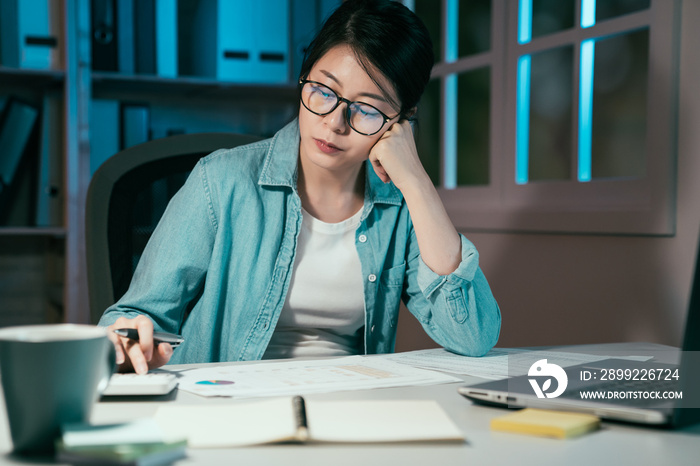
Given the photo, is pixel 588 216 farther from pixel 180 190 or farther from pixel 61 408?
pixel 61 408

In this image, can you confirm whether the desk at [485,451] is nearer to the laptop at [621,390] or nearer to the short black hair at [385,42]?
the laptop at [621,390]

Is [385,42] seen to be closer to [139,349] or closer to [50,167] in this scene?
[139,349]

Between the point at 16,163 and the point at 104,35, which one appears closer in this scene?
the point at 16,163

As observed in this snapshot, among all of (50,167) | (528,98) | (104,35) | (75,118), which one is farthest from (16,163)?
(528,98)

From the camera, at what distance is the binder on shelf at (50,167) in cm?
243

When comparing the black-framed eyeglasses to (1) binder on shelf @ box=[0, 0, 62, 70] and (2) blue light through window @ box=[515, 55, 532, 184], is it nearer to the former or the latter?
(2) blue light through window @ box=[515, 55, 532, 184]

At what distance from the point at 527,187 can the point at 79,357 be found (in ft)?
5.17

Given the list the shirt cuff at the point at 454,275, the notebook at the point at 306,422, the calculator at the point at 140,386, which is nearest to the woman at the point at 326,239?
the shirt cuff at the point at 454,275

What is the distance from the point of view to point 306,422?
24.8 inches

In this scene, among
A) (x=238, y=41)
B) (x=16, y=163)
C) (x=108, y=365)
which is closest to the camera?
(x=108, y=365)

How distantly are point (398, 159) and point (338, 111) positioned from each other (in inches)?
6.3

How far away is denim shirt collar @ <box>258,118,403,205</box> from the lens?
4.40ft

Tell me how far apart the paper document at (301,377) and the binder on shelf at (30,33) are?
6.14ft

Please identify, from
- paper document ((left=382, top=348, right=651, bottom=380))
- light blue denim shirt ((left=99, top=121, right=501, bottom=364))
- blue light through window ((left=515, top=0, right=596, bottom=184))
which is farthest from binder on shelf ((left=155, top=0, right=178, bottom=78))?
paper document ((left=382, top=348, right=651, bottom=380))
